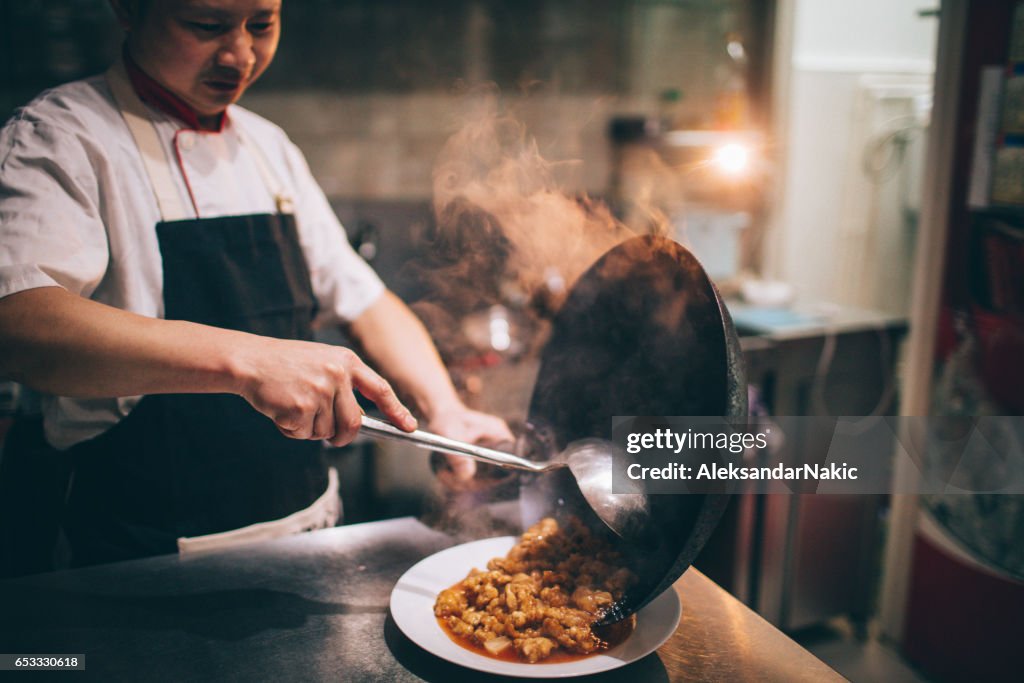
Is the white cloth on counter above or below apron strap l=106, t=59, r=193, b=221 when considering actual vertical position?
below

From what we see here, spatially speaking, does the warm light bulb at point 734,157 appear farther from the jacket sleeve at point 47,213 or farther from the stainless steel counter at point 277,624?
the jacket sleeve at point 47,213

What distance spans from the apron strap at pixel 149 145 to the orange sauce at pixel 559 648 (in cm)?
84

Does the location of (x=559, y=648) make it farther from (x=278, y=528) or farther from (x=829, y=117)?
(x=829, y=117)

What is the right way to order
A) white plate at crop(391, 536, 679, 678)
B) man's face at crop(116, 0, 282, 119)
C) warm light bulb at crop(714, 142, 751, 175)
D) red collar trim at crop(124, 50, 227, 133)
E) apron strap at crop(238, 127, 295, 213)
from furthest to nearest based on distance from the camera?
warm light bulb at crop(714, 142, 751, 175)
apron strap at crop(238, 127, 295, 213)
red collar trim at crop(124, 50, 227, 133)
man's face at crop(116, 0, 282, 119)
white plate at crop(391, 536, 679, 678)

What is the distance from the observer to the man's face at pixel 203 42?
126cm

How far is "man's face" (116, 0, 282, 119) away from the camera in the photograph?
126 cm

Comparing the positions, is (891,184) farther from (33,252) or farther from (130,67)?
(33,252)

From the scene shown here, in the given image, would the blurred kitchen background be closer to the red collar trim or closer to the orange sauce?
the red collar trim

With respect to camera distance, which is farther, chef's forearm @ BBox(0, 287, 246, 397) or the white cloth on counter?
the white cloth on counter

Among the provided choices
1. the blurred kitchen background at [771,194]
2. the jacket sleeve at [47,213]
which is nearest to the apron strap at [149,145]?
the jacket sleeve at [47,213]

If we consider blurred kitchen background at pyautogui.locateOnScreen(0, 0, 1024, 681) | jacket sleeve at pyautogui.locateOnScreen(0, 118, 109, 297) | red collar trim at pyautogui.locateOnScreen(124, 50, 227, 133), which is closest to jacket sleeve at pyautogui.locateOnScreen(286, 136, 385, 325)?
red collar trim at pyautogui.locateOnScreen(124, 50, 227, 133)

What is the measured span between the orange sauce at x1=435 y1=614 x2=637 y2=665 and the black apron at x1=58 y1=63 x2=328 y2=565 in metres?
0.55

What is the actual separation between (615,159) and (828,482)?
5.56 feet

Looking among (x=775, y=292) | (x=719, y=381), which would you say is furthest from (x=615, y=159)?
(x=719, y=381)
